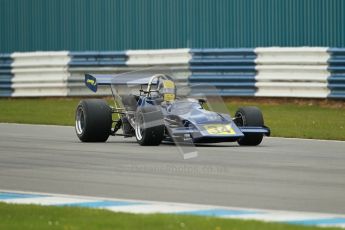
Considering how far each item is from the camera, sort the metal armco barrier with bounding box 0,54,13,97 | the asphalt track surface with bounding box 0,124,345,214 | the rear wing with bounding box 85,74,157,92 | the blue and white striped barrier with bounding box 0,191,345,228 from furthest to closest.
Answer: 1. the metal armco barrier with bounding box 0,54,13,97
2. the rear wing with bounding box 85,74,157,92
3. the asphalt track surface with bounding box 0,124,345,214
4. the blue and white striped barrier with bounding box 0,191,345,228

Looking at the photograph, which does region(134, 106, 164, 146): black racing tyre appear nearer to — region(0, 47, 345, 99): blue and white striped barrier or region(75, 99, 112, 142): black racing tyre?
region(75, 99, 112, 142): black racing tyre

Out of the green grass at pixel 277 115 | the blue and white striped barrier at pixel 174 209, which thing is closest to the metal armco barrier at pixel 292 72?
the green grass at pixel 277 115

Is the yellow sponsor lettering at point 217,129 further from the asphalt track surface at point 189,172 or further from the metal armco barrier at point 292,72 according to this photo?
the metal armco barrier at point 292,72

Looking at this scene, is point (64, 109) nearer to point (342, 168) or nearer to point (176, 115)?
point (176, 115)

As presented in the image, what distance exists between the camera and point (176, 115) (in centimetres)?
1748

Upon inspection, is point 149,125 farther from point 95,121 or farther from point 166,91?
point 95,121

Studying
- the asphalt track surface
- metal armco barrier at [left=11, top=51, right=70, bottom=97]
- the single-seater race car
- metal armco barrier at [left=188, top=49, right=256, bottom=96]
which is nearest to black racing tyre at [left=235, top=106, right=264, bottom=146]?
the single-seater race car

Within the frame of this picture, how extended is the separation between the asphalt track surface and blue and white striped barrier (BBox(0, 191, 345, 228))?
309mm

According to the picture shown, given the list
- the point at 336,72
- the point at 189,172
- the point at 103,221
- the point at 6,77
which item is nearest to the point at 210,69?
the point at 336,72

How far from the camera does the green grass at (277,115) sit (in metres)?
20.9

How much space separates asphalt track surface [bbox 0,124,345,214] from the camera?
11.8 m

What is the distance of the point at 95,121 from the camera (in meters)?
18.6

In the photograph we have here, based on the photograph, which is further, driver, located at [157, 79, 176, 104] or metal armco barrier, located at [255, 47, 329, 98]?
metal armco barrier, located at [255, 47, 329, 98]

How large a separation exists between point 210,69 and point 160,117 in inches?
403
